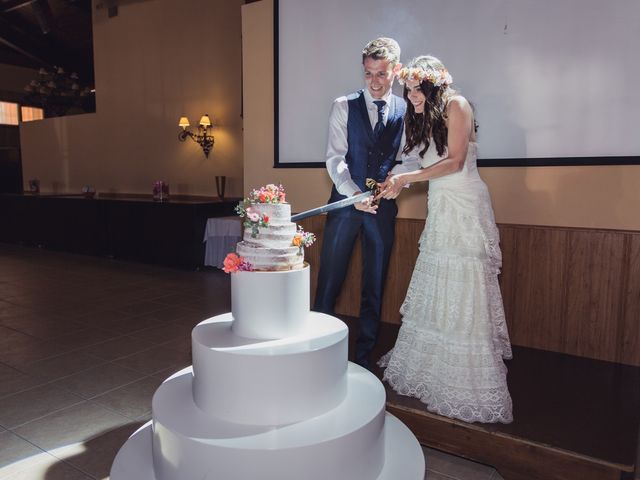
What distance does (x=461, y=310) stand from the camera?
2381 millimetres

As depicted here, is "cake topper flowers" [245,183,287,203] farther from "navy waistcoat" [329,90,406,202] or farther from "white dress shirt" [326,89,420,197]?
"navy waistcoat" [329,90,406,202]

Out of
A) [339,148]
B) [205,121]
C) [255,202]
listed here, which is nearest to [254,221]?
[255,202]

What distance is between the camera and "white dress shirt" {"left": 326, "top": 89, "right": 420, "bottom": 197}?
2.84 m

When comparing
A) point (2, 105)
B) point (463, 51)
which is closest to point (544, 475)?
point (463, 51)

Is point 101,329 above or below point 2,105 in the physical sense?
below

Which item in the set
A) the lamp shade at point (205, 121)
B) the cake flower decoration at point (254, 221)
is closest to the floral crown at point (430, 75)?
the cake flower decoration at point (254, 221)

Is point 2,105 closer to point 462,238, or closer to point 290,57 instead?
point 290,57

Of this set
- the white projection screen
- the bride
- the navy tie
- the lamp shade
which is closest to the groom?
the navy tie

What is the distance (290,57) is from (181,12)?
463 centimetres

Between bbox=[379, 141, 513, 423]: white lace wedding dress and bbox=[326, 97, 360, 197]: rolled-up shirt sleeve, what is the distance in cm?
51

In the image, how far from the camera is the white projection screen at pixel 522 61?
289 centimetres

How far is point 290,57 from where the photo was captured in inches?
160

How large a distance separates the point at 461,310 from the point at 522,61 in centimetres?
173

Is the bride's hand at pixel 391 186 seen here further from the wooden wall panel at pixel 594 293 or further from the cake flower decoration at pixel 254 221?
the wooden wall panel at pixel 594 293
